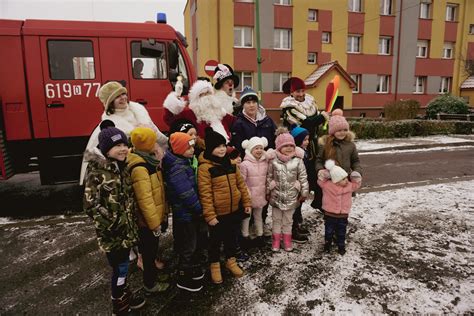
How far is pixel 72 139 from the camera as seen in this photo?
5.71 meters

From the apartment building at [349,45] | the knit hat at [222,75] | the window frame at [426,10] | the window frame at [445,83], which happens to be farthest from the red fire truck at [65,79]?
the window frame at [445,83]

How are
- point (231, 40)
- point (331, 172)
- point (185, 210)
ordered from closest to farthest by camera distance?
point (185, 210) < point (331, 172) < point (231, 40)

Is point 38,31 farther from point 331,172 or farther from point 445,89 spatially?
point 445,89

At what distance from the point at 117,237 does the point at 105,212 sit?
236mm

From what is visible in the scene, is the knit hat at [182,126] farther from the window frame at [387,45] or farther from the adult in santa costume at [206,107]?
the window frame at [387,45]

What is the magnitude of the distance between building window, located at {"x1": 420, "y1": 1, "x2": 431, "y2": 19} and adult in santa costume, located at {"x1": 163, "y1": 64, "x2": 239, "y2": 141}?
90.7ft

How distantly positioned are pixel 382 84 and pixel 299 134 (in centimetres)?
2415

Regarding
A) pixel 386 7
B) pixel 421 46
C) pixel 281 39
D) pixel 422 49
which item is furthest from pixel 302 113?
pixel 422 49

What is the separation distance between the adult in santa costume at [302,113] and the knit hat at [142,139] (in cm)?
201

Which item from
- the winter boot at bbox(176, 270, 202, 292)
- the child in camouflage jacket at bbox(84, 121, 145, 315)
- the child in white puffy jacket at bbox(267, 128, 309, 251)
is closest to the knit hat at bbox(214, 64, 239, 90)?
the child in white puffy jacket at bbox(267, 128, 309, 251)

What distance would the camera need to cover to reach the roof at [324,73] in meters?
20.5

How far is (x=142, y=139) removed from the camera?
2809mm

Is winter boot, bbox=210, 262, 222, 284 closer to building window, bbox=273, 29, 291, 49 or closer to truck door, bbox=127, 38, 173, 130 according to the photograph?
truck door, bbox=127, 38, 173, 130

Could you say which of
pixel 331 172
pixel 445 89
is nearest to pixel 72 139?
pixel 331 172
